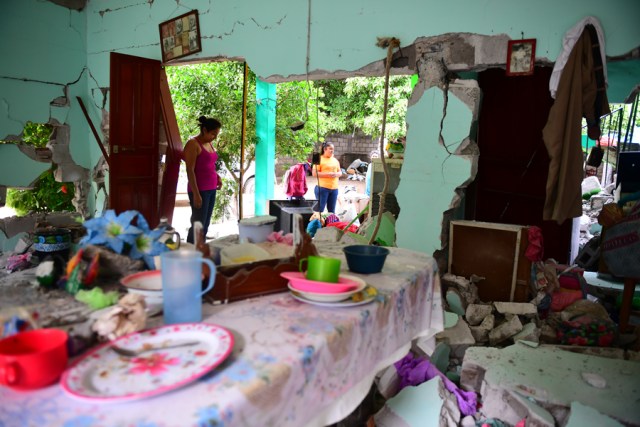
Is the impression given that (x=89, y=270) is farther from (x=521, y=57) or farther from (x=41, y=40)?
(x=41, y=40)

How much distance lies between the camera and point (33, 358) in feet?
3.27

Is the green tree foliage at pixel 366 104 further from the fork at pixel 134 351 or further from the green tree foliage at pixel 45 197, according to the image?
the fork at pixel 134 351

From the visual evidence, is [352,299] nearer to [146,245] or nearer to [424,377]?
[146,245]

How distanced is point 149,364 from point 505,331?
10.1 feet

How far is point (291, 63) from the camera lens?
4793 mm

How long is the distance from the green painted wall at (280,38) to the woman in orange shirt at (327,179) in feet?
10.2

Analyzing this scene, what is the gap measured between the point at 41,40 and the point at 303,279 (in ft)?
19.8

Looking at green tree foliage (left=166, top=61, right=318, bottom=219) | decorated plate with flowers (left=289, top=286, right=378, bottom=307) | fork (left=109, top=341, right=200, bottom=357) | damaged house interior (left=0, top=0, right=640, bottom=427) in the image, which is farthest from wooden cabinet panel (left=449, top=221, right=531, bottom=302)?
green tree foliage (left=166, top=61, right=318, bottom=219)

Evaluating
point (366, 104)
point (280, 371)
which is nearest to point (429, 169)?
point (280, 371)

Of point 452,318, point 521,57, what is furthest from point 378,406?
point 521,57

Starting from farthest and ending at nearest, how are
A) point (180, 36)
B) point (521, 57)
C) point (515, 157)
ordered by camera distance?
point (180, 36) → point (515, 157) → point (521, 57)

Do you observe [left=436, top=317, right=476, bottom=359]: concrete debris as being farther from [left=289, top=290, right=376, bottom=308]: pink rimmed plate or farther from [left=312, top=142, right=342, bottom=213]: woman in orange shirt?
[left=312, top=142, right=342, bottom=213]: woman in orange shirt

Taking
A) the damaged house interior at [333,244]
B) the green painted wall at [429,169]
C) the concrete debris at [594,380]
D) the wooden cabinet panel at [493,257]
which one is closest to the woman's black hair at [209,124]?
the damaged house interior at [333,244]

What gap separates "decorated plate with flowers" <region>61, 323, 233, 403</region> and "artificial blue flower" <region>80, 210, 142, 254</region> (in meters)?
0.51
